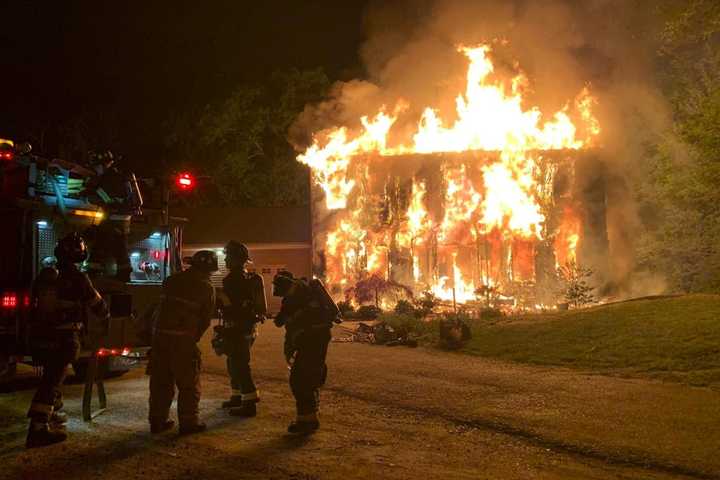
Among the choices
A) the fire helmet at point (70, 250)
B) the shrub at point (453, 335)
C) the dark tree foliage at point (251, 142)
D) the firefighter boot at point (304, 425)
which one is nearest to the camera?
the firefighter boot at point (304, 425)

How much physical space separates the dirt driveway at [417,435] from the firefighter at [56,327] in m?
0.28

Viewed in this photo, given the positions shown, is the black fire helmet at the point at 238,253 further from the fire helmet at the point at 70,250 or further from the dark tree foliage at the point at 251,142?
the dark tree foliage at the point at 251,142

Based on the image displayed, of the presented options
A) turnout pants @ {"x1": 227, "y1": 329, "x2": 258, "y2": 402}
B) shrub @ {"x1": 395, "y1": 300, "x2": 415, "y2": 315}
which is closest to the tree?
shrub @ {"x1": 395, "y1": 300, "x2": 415, "y2": 315}

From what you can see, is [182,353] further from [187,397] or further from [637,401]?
[637,401]

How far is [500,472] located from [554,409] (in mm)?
2306

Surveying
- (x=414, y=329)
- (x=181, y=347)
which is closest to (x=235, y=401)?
(x=181, y=347)

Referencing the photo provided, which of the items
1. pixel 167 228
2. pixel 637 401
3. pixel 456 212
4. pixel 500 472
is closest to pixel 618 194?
pixel 456 212

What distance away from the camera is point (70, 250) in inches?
242

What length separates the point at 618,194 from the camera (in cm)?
2038

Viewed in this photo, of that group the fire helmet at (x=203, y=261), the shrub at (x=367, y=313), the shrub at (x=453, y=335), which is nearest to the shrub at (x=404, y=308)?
the shrub at (x=367, y=313)

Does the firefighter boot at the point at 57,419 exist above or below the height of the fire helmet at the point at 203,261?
below

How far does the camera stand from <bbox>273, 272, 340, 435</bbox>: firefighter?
231 inches

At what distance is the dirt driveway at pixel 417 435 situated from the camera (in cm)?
477

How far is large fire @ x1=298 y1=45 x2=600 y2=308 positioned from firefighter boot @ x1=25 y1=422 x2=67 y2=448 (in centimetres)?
1489
